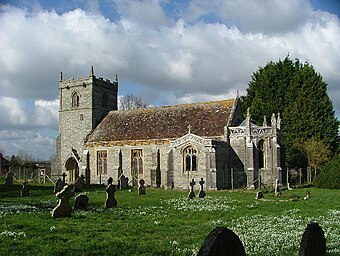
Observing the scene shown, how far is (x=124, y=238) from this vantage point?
10.9 metres

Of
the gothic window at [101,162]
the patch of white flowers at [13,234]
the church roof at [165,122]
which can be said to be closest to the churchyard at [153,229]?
the patch of white flowers at [13,234]

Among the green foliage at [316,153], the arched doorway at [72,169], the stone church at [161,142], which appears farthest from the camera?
the arched doorway at [72,169]

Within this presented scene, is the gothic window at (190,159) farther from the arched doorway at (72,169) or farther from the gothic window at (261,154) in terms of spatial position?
the arched doorway at (72,169)

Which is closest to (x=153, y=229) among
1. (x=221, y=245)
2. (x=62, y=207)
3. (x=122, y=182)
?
(x=62, y=207)

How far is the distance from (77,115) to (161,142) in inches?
485

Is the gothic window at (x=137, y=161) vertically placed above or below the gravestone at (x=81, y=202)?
above

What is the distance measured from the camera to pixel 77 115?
150 feet

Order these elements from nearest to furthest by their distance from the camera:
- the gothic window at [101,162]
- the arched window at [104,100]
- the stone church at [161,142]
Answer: the stone church at [161,142] → the gothic window at [101,162] → the arched window at [104,100]

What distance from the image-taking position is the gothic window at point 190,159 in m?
35.2

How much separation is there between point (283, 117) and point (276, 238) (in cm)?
3667

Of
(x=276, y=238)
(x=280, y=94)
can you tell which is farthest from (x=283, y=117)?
(x=276, y=238)

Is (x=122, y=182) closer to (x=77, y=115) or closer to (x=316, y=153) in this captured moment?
(x=77, y=115)

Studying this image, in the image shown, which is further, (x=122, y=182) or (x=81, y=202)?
(x=122, y=182)

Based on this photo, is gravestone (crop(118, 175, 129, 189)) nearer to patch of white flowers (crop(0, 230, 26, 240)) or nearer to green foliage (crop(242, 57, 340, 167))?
green foliage (crop(242, 57, 340, 167))
